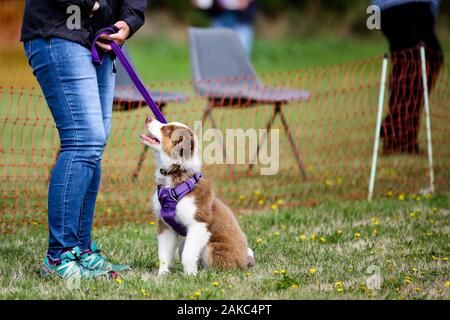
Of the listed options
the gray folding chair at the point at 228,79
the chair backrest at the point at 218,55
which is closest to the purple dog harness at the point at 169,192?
the gray folding chair at the point at 228,79

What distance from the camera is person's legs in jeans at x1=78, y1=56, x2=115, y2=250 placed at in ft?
12.9

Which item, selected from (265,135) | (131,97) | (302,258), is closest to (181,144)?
(302,258)

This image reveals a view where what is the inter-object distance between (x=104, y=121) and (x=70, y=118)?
300 millimetres

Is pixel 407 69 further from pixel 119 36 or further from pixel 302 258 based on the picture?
pixel 119 36

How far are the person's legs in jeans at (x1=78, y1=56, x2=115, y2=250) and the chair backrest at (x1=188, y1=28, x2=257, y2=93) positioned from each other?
338cm

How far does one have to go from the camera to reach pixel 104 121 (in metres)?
3.95

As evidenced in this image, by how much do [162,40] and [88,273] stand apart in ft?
57.8

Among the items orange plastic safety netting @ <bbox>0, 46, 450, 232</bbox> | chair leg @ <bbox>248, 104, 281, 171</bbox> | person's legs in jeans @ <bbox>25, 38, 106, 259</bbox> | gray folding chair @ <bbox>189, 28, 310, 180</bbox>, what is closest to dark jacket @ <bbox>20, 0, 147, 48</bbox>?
person's legs in jeans @ <bbox>25, 38, 106, 259</bbox>

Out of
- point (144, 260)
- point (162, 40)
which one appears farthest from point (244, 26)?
point (162, 40)

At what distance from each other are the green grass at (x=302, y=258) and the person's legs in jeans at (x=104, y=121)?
13.3 inches

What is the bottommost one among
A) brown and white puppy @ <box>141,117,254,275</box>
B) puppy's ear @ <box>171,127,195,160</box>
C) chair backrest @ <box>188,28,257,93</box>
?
brown and white puppy @ <box>141,117,254,275</box>

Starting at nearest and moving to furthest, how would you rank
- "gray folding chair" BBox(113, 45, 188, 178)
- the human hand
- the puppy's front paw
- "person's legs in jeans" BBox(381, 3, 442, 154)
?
1. the human hand
2. the puppy's front paw
3. "gray folding chair" BBox(113, 45, 188, 178)
4. "person's legs in jeans" BBox(381, 3, 442, 154)

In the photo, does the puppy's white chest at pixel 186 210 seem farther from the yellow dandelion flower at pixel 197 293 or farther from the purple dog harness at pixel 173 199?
the yellow dandelion flower at pixel 197 293

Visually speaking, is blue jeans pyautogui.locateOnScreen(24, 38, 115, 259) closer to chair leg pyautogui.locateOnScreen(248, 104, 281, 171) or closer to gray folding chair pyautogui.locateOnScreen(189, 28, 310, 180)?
gray folding chair pyautogui.locateOnScreen(189, 28, 310, 180)
